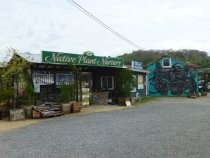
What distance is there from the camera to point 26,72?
19.8 meters

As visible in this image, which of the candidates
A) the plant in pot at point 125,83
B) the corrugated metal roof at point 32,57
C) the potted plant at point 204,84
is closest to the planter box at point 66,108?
the corrugated metal roof at point 32,57

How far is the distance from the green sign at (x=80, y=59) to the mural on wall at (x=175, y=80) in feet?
52.5

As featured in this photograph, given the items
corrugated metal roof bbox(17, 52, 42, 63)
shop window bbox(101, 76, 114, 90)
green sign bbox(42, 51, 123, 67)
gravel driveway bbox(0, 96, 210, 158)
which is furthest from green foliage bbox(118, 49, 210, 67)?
gravel driveway bbox(0, 96, 210, 158)

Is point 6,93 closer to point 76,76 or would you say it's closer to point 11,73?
point 11,73

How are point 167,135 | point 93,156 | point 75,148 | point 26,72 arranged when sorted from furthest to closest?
point 26,72, point 167,135, point 75,148, point 93,156

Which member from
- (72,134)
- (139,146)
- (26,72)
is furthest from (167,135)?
(26,72)

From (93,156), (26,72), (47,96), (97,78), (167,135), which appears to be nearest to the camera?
(93,156)

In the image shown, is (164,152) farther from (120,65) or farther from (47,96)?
(120,65)

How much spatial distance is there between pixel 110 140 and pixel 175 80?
3134cm

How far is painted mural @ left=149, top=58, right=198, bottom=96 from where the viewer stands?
1630 inches

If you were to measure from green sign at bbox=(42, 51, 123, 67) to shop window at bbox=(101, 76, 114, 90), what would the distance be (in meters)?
1.83

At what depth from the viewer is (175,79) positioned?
41.5m

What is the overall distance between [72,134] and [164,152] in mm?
4127

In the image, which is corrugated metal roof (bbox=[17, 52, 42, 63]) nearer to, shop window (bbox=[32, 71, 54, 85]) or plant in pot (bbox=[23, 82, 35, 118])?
plant in pot (bbox=[23, 82, 35, 118])
